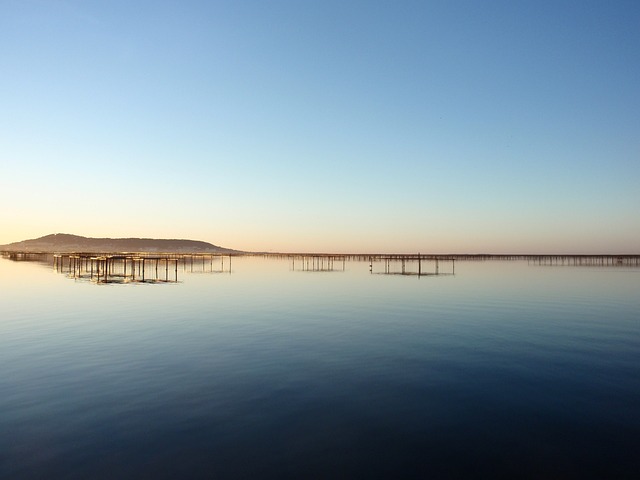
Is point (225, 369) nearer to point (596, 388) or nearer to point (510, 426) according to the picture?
point (510, 426)

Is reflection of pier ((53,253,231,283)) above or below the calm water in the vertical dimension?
above

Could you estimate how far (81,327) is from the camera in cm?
2536

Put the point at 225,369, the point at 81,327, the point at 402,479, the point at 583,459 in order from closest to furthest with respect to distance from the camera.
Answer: the point at 402,479, the point at 583,459, the point at 225,369, the point at 81,327

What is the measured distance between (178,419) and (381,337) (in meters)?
13.6

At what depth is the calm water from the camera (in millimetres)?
9055

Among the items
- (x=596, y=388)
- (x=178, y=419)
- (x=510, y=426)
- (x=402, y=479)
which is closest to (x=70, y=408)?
(x=178, y=419)

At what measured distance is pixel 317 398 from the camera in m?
13.0

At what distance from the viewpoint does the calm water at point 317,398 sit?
905cm

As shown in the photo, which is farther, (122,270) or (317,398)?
(122,270)

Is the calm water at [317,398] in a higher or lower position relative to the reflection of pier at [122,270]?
lower

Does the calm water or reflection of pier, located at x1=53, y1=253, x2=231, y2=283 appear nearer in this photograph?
the calm water

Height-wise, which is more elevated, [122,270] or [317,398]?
[122,270]

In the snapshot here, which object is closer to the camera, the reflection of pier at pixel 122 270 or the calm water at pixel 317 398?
the calm water at pixel 317 398

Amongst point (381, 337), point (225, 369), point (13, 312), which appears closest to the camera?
point (225, 369)
